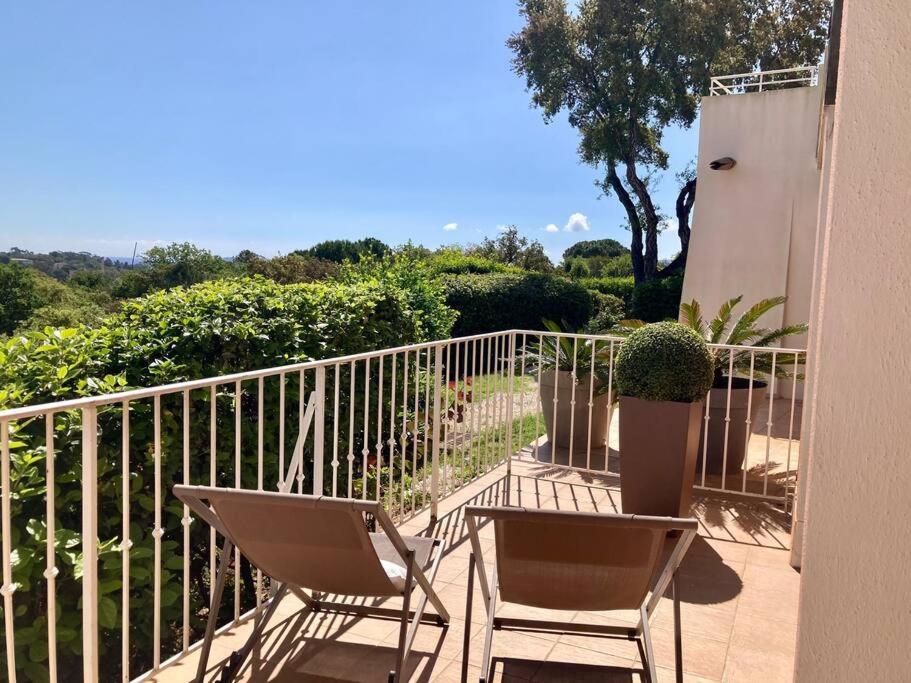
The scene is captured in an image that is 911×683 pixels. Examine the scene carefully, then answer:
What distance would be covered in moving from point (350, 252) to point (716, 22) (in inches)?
614

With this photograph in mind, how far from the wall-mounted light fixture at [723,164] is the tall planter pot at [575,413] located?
5895 mm

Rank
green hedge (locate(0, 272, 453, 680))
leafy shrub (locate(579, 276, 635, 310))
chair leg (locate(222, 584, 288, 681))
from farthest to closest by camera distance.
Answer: leafy shrub (locate(579, 276, 635, 310))
green hedge (locate(0, 272, 453, 680))
chair leg (locate(222, 584, 288, 681))

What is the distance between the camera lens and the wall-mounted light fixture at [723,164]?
1038 cm

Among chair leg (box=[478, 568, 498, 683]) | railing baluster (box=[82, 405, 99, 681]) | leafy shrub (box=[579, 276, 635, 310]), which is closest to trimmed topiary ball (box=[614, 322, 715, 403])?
chair leg (box=[478, 568, 498, 683])

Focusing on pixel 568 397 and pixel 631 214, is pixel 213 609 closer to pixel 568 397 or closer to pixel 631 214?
pixel 568 397

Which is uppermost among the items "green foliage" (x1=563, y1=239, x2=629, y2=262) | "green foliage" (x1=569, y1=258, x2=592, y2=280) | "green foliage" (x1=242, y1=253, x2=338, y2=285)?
"green foliage" (x1=563, y1=239, x2=629, y2=262)

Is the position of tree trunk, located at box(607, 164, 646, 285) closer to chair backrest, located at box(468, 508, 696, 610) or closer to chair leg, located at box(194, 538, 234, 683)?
chair backrest, located at box(468, 508, 696, 610)

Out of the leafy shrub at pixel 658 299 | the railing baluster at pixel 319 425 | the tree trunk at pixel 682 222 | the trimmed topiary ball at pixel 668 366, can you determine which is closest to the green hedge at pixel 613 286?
the tree trunk at pixel 682 222

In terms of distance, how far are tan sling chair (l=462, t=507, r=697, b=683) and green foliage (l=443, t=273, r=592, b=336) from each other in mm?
13077

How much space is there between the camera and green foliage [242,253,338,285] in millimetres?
16812

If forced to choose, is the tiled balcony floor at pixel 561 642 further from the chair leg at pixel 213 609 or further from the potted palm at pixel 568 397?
the potted palm at pixel 568 397

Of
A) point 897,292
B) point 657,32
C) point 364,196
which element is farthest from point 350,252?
point 897,292

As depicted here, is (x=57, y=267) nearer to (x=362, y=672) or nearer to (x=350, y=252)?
(x=350, y=252)

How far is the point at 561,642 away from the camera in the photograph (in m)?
2.79
